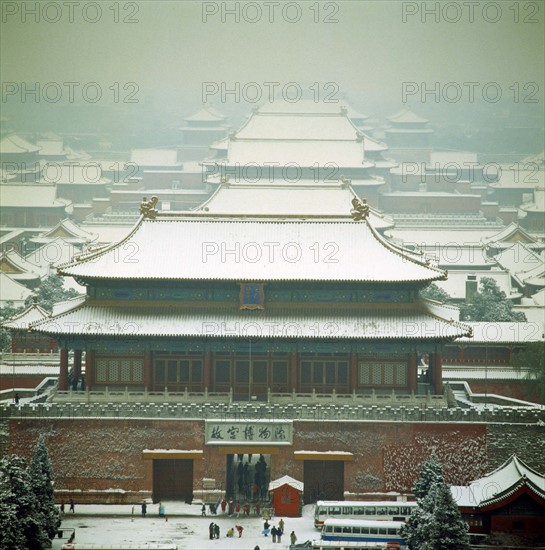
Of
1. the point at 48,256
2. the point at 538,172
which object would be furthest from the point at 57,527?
the point at 538,172

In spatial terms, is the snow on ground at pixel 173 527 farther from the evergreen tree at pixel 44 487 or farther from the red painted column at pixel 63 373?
the red painted column at pixel 63 373

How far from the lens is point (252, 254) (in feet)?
117

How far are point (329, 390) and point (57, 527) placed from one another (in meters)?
8.00

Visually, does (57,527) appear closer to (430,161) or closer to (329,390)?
(329,390)

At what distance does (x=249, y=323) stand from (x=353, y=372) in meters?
2.79

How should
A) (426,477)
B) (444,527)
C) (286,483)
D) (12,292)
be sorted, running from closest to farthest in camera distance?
(444,527)
(426,477)
(286,483)
(12,292)

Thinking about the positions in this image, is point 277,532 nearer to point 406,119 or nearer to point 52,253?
point 52,253

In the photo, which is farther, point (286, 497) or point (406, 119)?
point (406, 119)

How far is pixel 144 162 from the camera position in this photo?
8262 centimetres

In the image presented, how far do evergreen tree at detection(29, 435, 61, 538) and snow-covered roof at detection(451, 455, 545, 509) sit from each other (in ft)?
28.0

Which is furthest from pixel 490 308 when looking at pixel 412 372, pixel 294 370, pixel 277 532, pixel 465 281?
pixel 277 532

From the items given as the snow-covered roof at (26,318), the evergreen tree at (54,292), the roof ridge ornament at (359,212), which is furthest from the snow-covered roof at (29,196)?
the roof ridge ornament at (359,212)

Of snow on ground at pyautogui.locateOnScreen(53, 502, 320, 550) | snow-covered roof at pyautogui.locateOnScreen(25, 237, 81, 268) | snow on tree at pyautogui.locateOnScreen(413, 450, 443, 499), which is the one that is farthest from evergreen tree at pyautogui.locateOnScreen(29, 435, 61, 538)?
snow-covered roof at pyautogui.locateOnScreen(25, 237, 81, 268)

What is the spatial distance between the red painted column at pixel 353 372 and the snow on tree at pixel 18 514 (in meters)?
8.90
